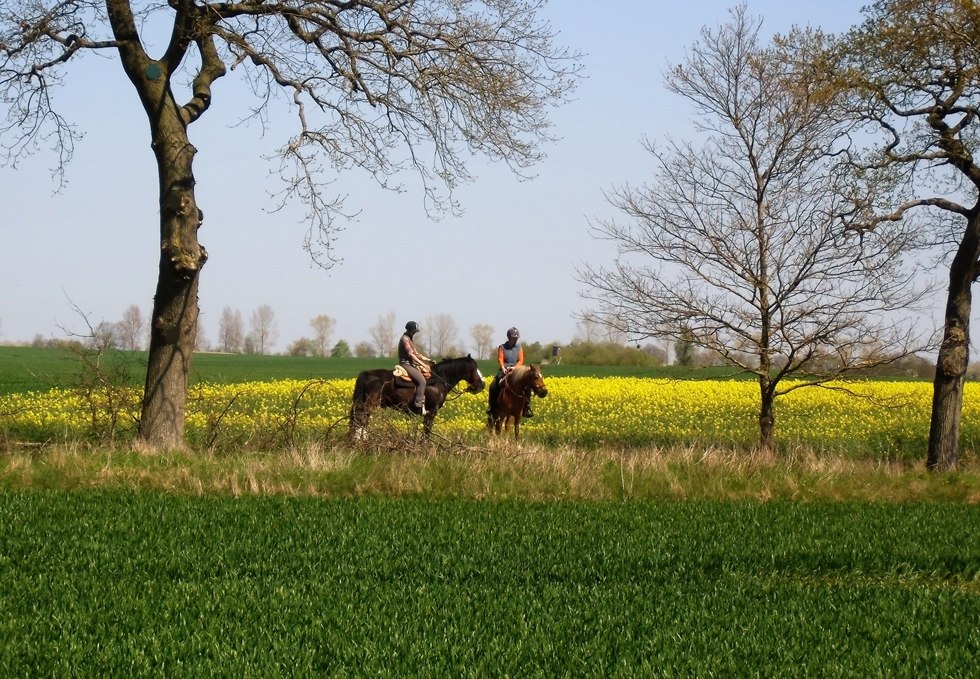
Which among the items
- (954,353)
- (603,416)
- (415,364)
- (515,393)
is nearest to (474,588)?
(415,364)

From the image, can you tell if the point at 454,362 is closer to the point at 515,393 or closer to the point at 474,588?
the point at 515,393

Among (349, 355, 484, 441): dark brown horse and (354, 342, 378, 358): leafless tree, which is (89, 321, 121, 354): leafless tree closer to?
(349, 355, 484, 441): dark brown horse

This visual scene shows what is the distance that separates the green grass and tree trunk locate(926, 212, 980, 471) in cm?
681

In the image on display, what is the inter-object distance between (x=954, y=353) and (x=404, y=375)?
976cm

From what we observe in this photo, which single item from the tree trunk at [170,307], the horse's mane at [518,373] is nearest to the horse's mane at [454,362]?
the horse's mane at [518,373]

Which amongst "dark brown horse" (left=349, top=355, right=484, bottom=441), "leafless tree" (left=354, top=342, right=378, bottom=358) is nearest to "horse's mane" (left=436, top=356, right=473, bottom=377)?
"dark brown horse" (left=349, top=355, right=484, bottom=441)

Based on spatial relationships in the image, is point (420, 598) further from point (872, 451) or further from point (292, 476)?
point (872, 451)

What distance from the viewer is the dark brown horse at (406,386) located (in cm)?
1933

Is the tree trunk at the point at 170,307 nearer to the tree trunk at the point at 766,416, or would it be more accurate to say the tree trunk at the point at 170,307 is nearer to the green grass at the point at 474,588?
the green grass at the point at 474,588

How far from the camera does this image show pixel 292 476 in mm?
13461

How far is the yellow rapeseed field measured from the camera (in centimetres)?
1809

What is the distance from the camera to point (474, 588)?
8.22m

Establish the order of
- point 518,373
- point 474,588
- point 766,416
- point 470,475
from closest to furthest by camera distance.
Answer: point 474,588 → point 470,475 → point 766,416 → point 518,373

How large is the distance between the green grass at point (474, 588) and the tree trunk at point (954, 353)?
681 centimetres
